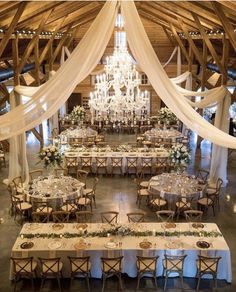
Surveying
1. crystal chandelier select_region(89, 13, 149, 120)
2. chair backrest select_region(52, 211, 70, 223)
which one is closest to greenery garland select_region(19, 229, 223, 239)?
chair backrest select_region(52, 211, 70, 223)

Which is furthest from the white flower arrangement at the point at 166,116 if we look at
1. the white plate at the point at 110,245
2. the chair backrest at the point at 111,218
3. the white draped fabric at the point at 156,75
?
the white draped fabric at the point at 156,75

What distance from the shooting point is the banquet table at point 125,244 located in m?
7.96

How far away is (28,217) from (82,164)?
424 centimetres

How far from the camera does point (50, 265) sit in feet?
25.7

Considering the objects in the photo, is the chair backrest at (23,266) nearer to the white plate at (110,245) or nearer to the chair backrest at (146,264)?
the white plate at (110,245)

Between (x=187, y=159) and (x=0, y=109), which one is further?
(x=0, y=109)

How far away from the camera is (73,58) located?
6406 mm

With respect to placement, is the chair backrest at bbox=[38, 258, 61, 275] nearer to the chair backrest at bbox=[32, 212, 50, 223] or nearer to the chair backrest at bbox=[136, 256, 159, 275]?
the chair backrest at bbox=[136, 256, 159, 275]

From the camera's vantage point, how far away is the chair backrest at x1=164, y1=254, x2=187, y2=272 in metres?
7.80

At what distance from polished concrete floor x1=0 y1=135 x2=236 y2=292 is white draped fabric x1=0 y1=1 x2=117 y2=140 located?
356 cm

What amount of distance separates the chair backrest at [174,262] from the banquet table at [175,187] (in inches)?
136

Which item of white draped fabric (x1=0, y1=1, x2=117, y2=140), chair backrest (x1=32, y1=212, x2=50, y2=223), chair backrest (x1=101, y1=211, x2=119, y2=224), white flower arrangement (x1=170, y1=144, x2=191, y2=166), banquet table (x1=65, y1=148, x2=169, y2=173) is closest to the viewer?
white draped fabric (x1=0, y1=1, x2=117, y2=140)

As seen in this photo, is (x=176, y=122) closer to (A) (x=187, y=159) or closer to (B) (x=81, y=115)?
(B) (x=81, y=115)

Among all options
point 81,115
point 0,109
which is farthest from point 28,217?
point 0,109
